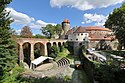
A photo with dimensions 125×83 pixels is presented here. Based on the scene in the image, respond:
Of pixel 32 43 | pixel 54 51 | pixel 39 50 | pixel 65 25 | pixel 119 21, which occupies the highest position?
pixel 65 25

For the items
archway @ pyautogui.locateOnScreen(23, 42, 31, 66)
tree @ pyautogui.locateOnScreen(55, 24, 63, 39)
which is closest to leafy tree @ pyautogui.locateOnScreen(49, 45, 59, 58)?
archway @ pyautogui.locateOnScreen(23, 42, 31, 66)

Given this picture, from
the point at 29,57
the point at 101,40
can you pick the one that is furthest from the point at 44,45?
the point at 101,40

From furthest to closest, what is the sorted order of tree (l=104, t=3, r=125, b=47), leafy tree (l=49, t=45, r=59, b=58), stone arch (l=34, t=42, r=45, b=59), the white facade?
the white facade < stone arch (l=34, t=42, r=45, b=59) < leafy tree (l=49, t=45, r=59, b=58) < tree (l=104, t=3, r=125, b=47)

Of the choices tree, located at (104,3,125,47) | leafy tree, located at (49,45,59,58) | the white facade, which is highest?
tree, located at (104,3,125,47)

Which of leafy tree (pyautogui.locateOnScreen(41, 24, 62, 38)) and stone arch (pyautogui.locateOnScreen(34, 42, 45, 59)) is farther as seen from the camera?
leafy tree (pyautogui.locateOnScreen(41, 24, 62, 38))

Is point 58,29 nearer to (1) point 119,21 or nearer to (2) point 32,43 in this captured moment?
(2) point 32,43

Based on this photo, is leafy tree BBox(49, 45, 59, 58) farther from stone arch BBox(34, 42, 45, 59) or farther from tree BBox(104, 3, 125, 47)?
tree BBox(104, 3, 125, 47)

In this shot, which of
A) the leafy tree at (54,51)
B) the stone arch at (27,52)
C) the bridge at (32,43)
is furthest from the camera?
the leafy tree at (54,51)

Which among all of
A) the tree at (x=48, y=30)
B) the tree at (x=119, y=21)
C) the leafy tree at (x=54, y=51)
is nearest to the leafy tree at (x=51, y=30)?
the tree at (x=48, y=30)

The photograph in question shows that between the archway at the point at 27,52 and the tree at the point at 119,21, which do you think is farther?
the archway at the point at 27,52

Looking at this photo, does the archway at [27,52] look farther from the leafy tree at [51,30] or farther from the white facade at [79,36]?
the leafy tree at [51,30]

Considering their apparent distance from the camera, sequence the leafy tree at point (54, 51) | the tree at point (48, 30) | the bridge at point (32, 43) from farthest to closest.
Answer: the tree at point (48, 30)
the leafy tree at point (54, 51)
the bridge at point (32, 43)

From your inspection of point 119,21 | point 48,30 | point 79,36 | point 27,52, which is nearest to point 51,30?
point 48,30

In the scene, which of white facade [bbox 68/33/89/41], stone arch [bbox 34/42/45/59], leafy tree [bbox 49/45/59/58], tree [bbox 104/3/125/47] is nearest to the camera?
tree [bbox 104/3/125/47]
